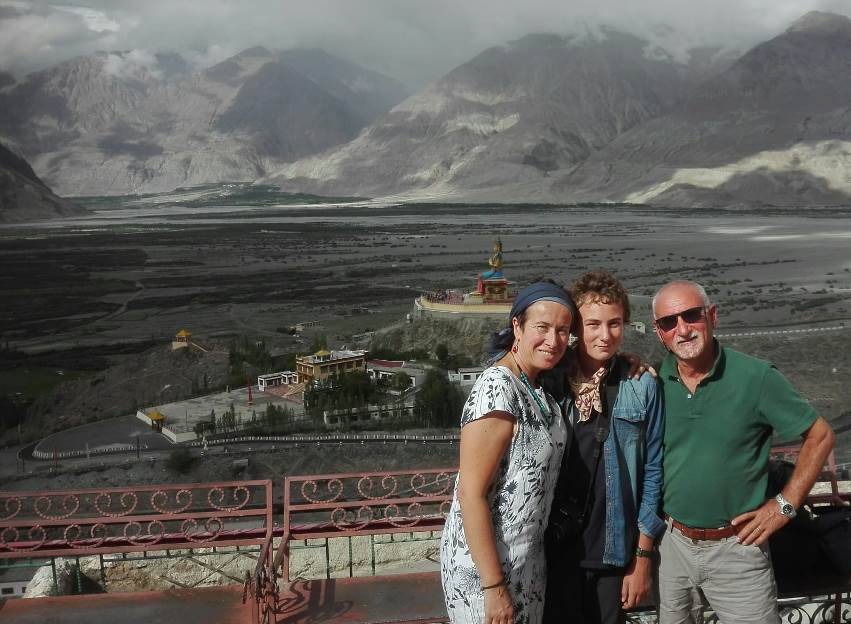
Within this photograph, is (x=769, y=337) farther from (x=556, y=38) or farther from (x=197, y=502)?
(x=556, y=38)

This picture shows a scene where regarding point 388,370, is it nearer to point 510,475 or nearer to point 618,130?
point 510,475

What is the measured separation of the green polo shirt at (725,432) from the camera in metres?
2.18

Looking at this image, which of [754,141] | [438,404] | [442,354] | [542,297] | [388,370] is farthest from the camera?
[754,141]

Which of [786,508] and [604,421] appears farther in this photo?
[786,508]

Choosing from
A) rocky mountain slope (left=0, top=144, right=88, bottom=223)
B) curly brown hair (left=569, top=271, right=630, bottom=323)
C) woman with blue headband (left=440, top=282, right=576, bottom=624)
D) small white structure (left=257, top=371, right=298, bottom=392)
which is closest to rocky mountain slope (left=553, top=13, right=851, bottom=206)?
rocky mountain slope (left=0, top=144, right=88, bottom=223)

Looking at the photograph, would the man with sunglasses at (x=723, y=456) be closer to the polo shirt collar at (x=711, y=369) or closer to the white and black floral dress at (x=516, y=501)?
the polo shirt collar at (x=711, y=369)

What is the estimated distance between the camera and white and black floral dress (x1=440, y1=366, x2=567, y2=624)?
196cm

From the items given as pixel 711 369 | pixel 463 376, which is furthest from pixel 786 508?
pixel 463 376

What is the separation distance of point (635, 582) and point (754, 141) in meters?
107

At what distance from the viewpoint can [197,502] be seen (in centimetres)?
1185

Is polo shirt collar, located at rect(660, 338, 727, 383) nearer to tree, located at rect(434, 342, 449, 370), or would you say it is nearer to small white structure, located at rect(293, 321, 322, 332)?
tree, located at rect(434, 342, 449, 370)

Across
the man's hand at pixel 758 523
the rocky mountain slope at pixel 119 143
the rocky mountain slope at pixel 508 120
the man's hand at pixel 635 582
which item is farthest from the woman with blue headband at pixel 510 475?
the rocky mountain slope at pixel 119 143

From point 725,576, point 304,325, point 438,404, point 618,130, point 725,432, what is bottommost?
point 438,404

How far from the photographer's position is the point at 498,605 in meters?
1.99
